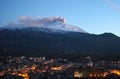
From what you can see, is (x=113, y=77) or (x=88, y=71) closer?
(x=113, y=77)

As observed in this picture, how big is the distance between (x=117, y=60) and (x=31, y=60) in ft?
42.4

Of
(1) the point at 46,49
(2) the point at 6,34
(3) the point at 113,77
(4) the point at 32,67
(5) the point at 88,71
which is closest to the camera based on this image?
(3) the point at 113,77

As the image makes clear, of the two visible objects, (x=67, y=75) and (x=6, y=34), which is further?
(x=6, y=34)

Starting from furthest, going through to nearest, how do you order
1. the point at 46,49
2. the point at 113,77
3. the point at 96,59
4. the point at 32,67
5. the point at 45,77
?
the point at 46,49 → the point at 96,59 → the point at 32,67 → the point at 45,77 → the point at 113,77

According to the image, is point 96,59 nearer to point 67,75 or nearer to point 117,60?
point 117,60

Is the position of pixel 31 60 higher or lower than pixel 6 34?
lower

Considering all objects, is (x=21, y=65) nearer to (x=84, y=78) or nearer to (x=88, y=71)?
(x=88, y=71)

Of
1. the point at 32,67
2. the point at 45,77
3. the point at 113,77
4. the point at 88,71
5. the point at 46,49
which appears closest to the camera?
the point at 113,77

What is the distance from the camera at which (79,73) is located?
35031mm

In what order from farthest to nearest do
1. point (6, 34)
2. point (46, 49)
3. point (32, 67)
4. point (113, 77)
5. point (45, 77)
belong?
1. point (6, 34)
2. point (46, 49)
3. point (32, 67)
4. point (45, 77)
5. point (113, 77)

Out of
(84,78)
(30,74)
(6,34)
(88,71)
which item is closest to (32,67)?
(30,74)

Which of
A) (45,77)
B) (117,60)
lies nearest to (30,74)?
(45,77)

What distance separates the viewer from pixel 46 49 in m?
67.5

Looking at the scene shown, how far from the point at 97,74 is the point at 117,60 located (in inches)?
504
